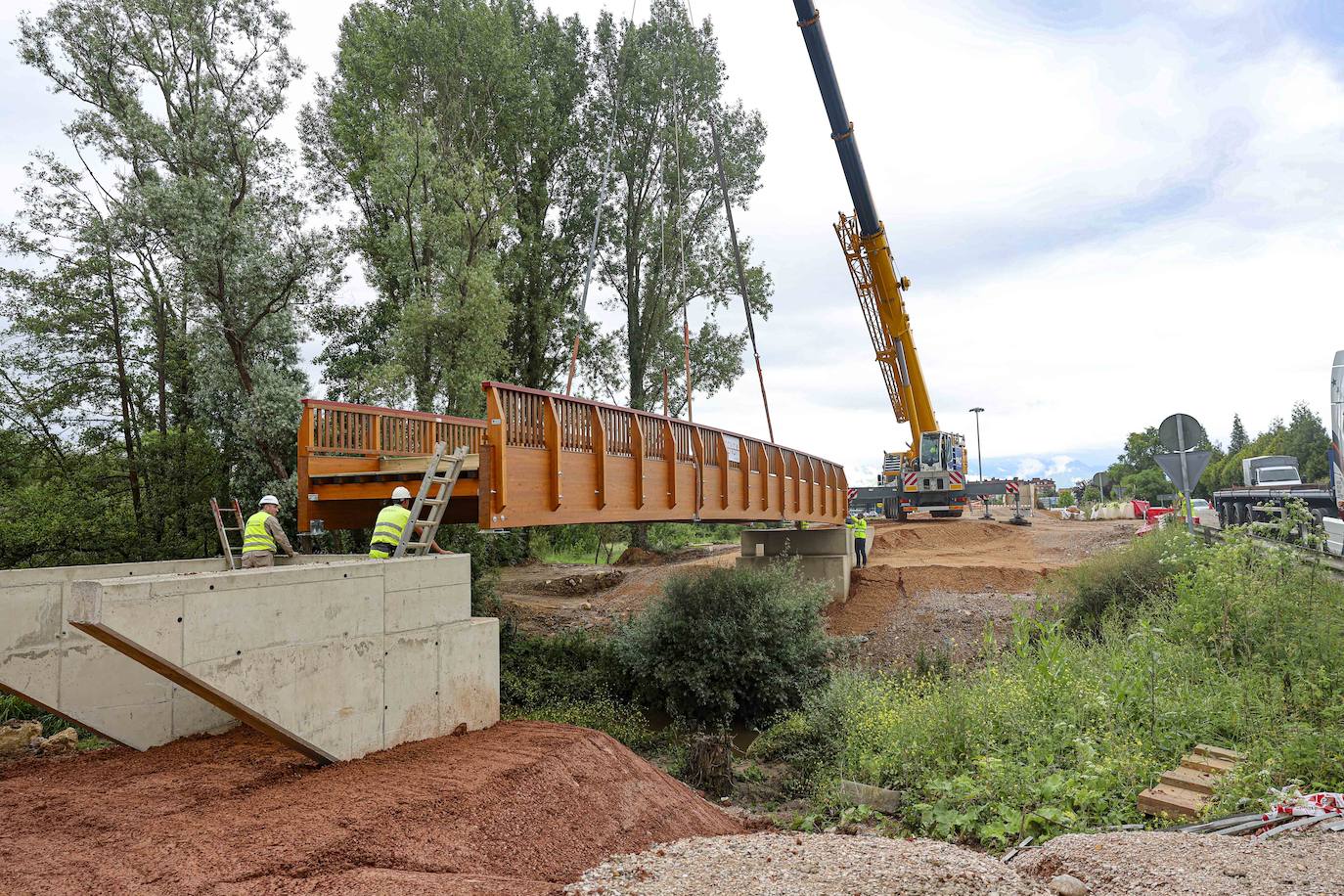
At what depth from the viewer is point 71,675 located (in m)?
7.17

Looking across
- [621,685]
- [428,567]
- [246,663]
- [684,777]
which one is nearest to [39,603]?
[246,663]

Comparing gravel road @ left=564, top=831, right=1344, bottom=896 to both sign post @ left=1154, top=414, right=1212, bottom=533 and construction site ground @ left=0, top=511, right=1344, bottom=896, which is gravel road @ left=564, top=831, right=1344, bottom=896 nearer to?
construction site ground @ left=0, top=511, right=1344, bottom=896

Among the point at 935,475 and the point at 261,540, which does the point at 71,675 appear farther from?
the point at 935,475

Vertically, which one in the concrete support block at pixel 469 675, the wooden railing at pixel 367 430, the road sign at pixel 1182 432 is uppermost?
the wooden railing at pixel 367 430

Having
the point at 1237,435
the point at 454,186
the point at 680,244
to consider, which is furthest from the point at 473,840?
the point at 1237,435

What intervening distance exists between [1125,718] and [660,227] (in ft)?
83.9

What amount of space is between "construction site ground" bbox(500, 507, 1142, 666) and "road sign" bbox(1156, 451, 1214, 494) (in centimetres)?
395

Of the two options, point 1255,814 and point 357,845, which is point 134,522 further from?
Result: point 1255,814

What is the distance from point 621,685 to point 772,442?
5666 millimetres

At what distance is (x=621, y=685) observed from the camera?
46.7 feet

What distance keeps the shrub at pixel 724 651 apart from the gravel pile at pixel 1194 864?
26.9ft

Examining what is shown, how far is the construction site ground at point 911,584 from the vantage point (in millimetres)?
16375

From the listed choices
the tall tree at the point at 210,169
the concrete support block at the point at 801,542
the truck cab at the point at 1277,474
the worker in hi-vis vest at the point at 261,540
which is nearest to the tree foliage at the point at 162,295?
the tall tree at the point at 210,169

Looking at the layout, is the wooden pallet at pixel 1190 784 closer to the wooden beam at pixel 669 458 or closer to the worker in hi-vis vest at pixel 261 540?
the wooden beam at pixel 669 458
